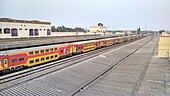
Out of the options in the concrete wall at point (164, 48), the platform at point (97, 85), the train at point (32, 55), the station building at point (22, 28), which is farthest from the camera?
the station building at point (22, 28)

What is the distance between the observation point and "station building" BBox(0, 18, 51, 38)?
44.0m

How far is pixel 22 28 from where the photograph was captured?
4944 centimetres

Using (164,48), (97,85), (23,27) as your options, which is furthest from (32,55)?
(23,27)

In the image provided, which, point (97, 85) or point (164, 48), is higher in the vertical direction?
point (164, 48)

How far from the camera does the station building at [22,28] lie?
144ft

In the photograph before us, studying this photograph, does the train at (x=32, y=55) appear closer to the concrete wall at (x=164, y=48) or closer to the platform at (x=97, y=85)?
the platform at (x=97, y=85)

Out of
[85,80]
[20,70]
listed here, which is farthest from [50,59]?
[85,80]

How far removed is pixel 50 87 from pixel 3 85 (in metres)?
3.77

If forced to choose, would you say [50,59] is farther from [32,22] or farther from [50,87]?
[32,22]

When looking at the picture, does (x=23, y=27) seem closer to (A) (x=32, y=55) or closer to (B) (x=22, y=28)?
(B) (x=22, y=28)

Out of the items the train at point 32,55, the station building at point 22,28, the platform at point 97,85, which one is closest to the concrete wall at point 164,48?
the platform at point 97,85

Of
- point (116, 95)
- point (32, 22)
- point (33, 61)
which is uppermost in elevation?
point (32, 22)

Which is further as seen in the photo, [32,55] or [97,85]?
[32,55]

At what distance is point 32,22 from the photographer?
53875 mm
